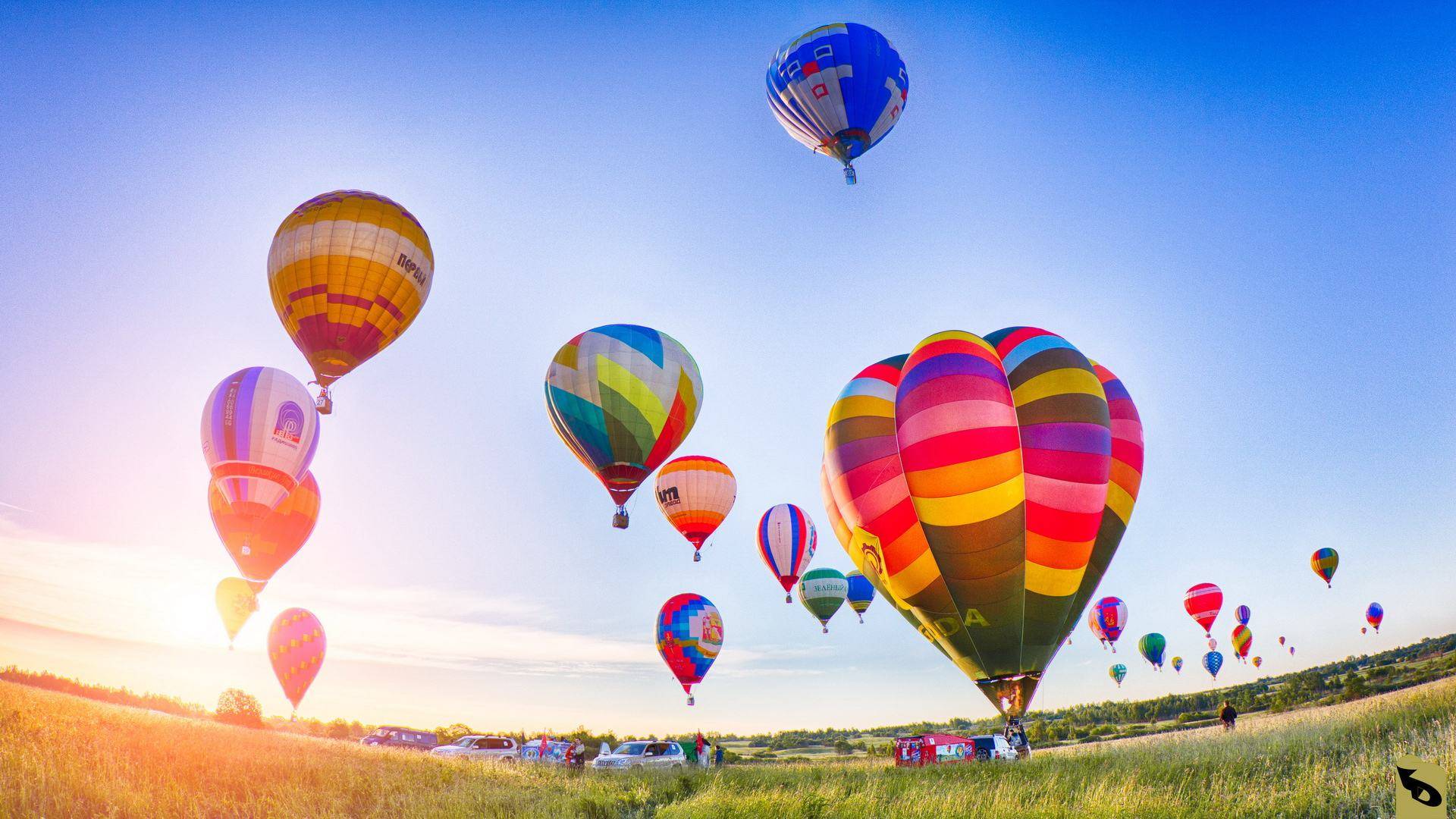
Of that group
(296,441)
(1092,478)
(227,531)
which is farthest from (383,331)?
(1092,478)

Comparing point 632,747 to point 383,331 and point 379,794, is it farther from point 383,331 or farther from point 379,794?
point 383,331

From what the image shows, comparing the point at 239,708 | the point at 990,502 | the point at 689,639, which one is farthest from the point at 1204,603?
the point at 239,708

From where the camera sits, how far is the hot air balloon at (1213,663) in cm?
5744

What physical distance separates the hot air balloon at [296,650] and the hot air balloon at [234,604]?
10.4ft

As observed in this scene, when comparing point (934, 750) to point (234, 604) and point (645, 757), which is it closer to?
point (645, 757)

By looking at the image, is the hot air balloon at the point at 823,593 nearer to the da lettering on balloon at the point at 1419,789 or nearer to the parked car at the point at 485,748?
the parked car at the point at 485,748

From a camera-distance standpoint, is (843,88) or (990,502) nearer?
(990,502)

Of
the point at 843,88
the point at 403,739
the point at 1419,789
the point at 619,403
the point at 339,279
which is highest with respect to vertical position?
the point at 843,88

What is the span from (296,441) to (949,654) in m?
20.4

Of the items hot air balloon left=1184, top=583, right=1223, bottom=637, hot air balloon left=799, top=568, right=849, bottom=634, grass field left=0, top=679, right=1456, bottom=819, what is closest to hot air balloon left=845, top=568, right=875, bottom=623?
hot air balloon left=799, top=568, right=849, bottom=634

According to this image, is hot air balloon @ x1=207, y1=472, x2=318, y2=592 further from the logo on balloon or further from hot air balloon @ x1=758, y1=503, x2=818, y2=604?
hot air balloon @ x1=758, y1=503, x2=818, y2=604

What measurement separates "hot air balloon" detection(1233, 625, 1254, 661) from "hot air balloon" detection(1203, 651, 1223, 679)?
132cm

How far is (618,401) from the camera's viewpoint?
24391 mm

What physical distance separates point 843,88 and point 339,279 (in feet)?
51.2
